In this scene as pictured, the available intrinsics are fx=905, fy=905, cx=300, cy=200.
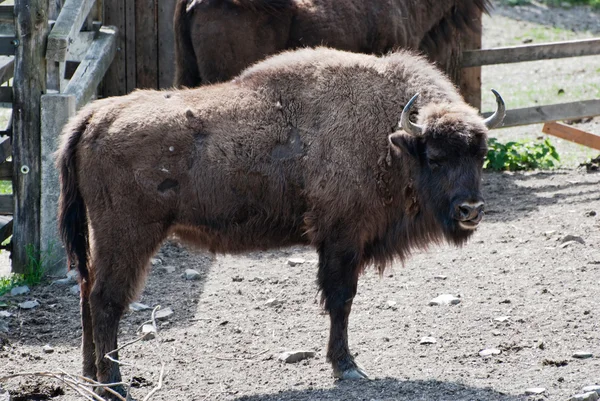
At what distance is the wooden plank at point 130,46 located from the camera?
32.6 feet

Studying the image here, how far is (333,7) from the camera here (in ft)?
30.4

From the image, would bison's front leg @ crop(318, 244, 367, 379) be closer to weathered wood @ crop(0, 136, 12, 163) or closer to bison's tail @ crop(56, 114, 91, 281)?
bison's tail @ crop(56, 114, 91, 281)

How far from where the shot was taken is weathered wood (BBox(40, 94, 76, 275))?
24.2ft

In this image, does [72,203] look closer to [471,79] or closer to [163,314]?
[163,314]

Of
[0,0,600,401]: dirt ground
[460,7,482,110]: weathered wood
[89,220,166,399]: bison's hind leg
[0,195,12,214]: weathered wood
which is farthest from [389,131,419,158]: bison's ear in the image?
[460,7,482,110]: weathered wood

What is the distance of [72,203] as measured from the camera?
5613 mm

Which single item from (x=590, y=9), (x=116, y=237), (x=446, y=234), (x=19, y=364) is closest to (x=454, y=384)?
(x=446, y=234)

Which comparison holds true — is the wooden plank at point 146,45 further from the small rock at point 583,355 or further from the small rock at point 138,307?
the small rock at point 583,355

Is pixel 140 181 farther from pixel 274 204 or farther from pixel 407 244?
pixel 407 244

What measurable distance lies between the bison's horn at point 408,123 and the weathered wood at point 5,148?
3.94 m

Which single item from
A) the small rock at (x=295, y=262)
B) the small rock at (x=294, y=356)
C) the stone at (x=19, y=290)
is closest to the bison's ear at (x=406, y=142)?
the small rock at (x=294, y=356)

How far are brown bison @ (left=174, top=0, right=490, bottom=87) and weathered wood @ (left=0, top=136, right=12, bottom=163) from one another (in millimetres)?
1782

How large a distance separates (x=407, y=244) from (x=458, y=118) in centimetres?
91

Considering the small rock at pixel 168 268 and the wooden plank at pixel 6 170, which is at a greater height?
the wooden plank at pixel 6 170
